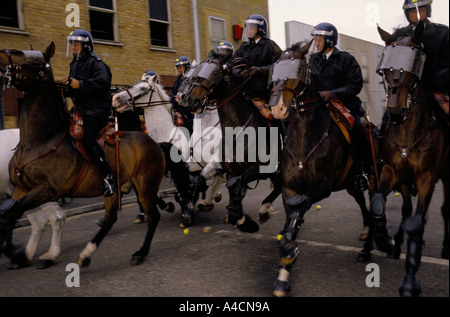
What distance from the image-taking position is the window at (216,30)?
705 inches

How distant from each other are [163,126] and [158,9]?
9.51 meters

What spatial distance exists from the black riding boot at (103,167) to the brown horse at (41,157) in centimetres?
12

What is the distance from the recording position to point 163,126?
312 inches

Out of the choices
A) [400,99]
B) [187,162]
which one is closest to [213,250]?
[187,162]

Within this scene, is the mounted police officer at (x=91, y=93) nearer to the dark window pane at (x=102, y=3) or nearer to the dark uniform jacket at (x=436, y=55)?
the dark uniform jacket at (x=436, y=55)

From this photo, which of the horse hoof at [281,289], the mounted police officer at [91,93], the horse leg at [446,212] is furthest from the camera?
the mounted police officer at [91,93]

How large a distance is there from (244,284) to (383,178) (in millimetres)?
1865

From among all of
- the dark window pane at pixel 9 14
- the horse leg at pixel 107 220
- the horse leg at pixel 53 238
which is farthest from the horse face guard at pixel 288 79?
the dark window pane at pixel 9 14

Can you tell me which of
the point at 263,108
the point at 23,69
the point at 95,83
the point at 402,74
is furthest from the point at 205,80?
the point at 402,74

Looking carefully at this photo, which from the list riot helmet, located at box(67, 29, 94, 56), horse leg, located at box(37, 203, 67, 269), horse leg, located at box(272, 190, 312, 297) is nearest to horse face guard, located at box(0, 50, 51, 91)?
riot helmet, located at box(67, 29, 94, 56)

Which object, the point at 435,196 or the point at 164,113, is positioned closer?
the point at 164,113

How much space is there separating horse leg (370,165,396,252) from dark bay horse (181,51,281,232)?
158cm

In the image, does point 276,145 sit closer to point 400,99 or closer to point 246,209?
point 400,99

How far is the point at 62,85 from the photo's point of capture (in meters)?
5.16
